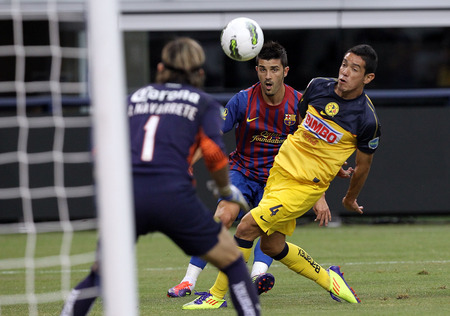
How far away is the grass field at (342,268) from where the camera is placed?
6.30 m

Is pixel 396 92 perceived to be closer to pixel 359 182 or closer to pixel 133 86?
pixel 133 86

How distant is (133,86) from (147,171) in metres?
10.3

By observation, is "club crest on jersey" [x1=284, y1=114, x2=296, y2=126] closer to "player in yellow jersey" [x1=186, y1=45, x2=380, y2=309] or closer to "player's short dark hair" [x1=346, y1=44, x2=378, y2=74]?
"player in yellow jersey" [x1=186, y1=45, x2=380, y2=309]

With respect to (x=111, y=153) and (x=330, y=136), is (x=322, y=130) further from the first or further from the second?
(x=111, y=153)

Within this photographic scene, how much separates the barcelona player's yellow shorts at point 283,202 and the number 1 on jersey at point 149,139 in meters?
2.09

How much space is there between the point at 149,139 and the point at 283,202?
2.20 metres

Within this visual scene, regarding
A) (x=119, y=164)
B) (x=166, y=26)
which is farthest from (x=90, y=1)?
(x=166, y=26)

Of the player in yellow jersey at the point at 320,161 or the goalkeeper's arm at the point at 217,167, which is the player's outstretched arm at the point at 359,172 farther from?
the goalkeeper's arm at the point at 217,167

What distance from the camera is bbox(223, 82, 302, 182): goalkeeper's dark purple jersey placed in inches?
291

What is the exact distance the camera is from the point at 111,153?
12.5 feet

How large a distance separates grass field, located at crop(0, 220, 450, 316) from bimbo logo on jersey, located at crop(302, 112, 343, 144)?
132 centimetres

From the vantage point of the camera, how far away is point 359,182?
6.63m

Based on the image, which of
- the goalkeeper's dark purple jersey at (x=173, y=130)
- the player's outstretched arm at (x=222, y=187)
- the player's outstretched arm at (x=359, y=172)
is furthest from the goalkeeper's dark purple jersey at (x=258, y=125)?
the goalkeeper's dark purple jersey at (x=173, y=130)

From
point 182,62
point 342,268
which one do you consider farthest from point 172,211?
point 342,268
